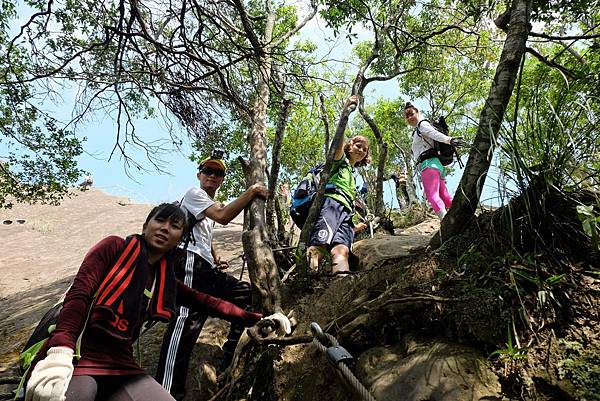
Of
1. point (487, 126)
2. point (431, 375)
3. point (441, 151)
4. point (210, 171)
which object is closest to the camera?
point (431, 375)

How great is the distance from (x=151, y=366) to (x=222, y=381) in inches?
66.7

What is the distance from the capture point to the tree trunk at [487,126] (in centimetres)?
240

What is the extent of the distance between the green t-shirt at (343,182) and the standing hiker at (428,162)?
47.1 inches

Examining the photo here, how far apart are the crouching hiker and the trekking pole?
825 mm

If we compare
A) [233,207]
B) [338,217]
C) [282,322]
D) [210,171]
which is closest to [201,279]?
[233,207]

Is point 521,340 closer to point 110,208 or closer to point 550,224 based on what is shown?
point 550,224

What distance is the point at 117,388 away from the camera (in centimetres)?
176

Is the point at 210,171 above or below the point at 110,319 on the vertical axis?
above

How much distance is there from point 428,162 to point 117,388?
397cm

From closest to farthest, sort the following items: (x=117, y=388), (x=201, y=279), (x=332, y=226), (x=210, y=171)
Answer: (x=117, y=388)
(x=201, y=279)
(x=332, y=226)
(x=210, y=171)

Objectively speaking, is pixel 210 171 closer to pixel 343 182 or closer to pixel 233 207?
pixel 233 207

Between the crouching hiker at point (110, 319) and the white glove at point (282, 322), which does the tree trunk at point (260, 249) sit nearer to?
the white glove at point (282, 322)

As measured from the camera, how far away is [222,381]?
8.79ft

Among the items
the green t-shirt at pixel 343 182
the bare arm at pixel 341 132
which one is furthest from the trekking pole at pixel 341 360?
the bare arm at pixel 341 132
